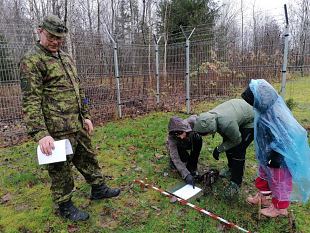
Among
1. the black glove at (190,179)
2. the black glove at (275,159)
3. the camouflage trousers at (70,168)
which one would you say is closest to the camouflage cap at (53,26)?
the camouflage trousers at (70,168)

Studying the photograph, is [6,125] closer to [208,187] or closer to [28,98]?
[28,98]

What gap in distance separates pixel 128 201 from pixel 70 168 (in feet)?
3.08

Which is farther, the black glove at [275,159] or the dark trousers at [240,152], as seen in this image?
the dark trousers at [240,152]

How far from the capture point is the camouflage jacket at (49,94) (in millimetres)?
2418

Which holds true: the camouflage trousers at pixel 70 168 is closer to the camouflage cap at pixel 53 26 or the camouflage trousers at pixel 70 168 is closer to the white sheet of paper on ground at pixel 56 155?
the white sheet of paper on ground at pixel 56 155

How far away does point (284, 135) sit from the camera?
8.67 ft

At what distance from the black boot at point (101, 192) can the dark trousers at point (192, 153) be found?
1.05 meters

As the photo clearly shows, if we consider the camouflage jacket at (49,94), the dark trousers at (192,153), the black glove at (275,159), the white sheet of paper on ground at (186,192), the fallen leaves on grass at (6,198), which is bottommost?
the fallen leaves on grass at (6,198)

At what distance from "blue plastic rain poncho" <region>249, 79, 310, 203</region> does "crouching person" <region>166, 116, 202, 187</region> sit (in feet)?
3.14

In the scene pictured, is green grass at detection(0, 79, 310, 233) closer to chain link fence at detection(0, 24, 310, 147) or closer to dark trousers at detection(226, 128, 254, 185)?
dark trousers at detection(226, 128, 254, 185)

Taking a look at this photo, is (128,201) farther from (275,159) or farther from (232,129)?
(275,159)

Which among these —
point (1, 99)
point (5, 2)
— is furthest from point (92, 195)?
point (5, 2)

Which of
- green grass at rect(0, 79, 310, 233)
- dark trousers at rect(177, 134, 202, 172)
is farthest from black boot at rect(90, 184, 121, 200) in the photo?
dark trousers at rect(177, 134, 202, 172)

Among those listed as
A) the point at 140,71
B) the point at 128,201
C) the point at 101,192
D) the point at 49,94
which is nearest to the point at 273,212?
the point at 128,201
